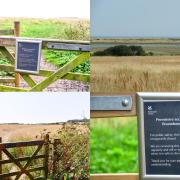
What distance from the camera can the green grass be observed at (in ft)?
10.6

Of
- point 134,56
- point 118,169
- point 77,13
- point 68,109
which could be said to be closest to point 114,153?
point 118,169

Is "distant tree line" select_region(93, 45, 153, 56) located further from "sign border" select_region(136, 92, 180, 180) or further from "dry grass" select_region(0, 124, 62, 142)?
"dry grass" select_region(0, 124, 62, 142)

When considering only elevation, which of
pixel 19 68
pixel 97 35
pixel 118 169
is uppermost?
pixel 97 35

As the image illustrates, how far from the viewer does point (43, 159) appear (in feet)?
10.4

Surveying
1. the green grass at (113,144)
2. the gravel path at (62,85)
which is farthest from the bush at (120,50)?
the green grass at (113,144)

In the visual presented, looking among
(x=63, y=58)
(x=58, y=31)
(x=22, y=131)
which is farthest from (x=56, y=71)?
(x=22, y=131)

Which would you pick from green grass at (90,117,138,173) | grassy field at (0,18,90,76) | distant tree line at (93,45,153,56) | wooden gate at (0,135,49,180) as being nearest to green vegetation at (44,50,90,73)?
grassy field at (0,18,90,76)

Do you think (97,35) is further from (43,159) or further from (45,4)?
(43,159)

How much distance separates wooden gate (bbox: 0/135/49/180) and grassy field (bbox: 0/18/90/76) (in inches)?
17.4

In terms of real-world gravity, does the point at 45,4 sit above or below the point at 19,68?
above

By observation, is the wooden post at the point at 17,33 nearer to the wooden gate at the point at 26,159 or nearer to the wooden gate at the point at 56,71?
the wooden gate at the point at 56,71

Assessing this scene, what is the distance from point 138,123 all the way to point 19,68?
81 centimetres

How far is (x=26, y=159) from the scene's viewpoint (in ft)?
10.3

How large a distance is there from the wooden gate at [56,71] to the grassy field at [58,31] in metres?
0.03
